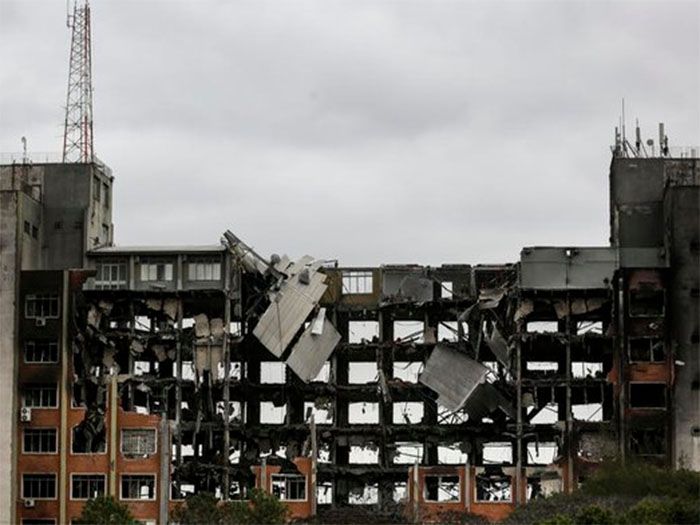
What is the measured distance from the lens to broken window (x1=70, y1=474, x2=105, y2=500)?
13025cm

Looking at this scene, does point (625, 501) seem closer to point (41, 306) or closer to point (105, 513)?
point (105, 513)

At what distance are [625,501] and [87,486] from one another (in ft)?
122

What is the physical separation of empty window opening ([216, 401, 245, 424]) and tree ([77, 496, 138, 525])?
14.7 metres

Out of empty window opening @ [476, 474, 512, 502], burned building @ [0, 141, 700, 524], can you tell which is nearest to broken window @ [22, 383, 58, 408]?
burned building @ [0, 141, 700, 524]

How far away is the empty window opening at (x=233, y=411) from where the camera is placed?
443 feet

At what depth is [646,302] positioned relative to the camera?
422 feet

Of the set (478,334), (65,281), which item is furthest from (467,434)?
(65,281)

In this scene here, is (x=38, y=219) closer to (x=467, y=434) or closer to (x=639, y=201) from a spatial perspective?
(x=467, y=434)

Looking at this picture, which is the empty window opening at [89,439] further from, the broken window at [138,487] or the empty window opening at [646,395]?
the empty window opening at [646,395]

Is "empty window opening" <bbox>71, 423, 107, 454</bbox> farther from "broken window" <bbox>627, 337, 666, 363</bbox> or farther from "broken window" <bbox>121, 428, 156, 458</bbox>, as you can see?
"broken window" <bbox>627, 337, 666, 363</bbox>

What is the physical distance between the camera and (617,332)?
130m

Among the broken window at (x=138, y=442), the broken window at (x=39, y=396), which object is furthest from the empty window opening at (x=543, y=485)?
the broken window at (x=39, y=396)

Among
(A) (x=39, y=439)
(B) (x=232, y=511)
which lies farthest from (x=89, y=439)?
(B) (x=232, y=511)

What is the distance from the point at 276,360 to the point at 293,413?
13.1 feet
